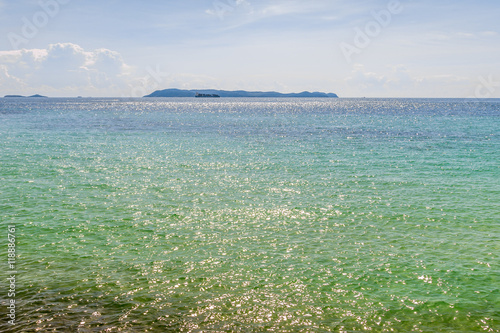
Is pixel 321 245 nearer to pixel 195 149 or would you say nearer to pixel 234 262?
pixel 234 262

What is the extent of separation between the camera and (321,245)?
69.9ft

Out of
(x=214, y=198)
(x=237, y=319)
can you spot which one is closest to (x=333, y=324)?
(x=237, y=319)

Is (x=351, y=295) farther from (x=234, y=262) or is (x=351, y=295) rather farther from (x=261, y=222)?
(x=261, y=222)

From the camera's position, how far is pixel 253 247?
21.0 m

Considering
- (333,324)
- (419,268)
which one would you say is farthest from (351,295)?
(419,268)

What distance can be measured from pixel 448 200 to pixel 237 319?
23552 millimetres

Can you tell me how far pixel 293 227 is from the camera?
24109 mm

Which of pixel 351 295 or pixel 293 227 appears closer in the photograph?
pixel 351 295

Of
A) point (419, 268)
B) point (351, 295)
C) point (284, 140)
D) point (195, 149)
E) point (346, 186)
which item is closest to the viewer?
point (351, 295)

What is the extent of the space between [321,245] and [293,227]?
315cm

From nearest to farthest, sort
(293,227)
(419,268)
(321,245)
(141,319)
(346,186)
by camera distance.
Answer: (141,319) < (419,268) < (321,245) < (293,227) < (346,186)

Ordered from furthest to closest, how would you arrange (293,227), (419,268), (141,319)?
(293,227) → (419,268) → (141,319)

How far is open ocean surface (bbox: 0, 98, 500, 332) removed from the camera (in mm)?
14445

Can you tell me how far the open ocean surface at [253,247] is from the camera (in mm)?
14445
